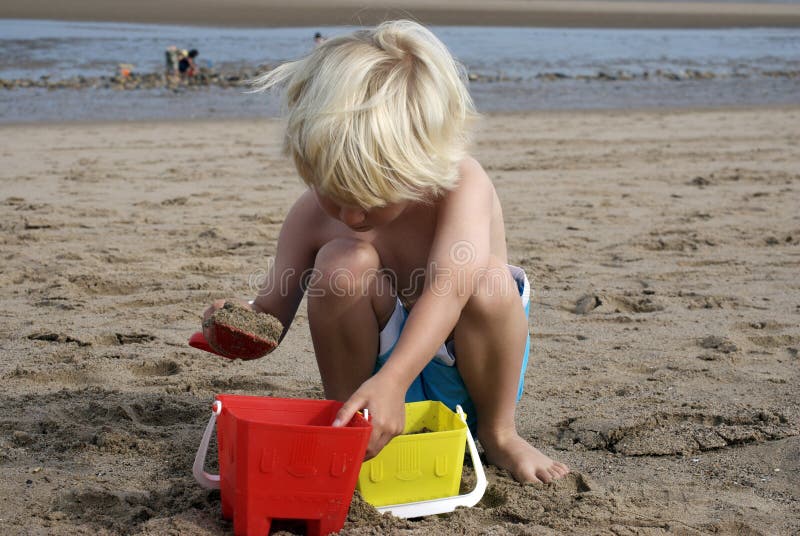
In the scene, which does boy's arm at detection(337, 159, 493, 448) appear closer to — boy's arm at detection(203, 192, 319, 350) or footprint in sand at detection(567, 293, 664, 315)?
boy's arm at detection(203, 192, 319, 350)

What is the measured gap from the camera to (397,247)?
87.0 inches

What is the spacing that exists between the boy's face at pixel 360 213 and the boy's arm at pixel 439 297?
0.13m

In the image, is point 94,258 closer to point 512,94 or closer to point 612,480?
point 612,480

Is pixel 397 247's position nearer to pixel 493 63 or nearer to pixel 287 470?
pixel 287 470

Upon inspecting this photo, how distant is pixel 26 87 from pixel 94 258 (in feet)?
27.2

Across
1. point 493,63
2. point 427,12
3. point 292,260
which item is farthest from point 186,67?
point 427,12

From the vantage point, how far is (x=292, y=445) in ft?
5.55

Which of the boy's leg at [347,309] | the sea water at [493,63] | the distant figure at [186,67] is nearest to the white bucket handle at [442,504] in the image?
the boy's leg at [347,309]

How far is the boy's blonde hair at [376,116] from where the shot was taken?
184 cm

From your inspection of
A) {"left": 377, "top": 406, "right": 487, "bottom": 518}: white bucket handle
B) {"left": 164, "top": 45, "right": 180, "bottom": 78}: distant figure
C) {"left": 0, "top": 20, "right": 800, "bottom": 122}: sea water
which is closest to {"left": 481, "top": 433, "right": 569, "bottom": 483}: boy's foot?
{"left": 377, "top": 406, "right": 487, "bottom": 518}: white bucket handle

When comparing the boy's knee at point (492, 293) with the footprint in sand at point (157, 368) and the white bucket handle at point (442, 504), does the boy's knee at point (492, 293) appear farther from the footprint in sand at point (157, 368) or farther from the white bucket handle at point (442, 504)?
the footprint in sand at point (157, 368)

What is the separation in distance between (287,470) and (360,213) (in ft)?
1.78

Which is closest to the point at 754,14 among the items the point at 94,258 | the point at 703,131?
the point at 703,131

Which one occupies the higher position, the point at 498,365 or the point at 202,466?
the point at 498,365
